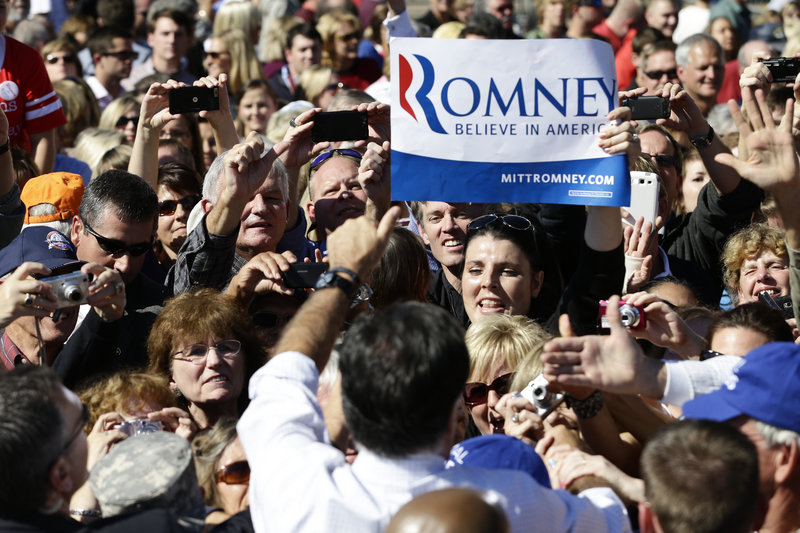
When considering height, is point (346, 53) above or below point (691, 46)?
below

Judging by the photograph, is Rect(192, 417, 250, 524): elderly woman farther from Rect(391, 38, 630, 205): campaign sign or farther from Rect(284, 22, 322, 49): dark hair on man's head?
Rect(284, 22, 322, 49): dark hair on man's head

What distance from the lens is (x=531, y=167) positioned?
176 inches

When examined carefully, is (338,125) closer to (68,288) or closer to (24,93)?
(68,288)

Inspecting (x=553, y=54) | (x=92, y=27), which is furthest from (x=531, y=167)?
(x=92, y=27)

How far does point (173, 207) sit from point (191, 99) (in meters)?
0.56

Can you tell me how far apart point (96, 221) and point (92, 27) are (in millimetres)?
8263

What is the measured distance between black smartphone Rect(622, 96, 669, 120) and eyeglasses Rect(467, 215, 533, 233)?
750 millimetres

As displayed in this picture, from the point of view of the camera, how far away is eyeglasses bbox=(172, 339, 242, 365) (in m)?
4.12

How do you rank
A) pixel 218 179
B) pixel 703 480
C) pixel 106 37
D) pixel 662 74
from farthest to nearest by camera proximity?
1. pixel 106 37
2. pixel 662 74
3. pixel 218 179
4. pixel 703 480

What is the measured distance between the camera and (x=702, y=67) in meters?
8.70

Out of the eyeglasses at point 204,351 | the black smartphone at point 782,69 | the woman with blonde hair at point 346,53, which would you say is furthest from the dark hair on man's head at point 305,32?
the eyeglasses at point 204,351

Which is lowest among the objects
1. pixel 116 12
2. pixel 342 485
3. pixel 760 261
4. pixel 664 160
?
pixel 760 261

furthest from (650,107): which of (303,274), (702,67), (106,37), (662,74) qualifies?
(106,37)

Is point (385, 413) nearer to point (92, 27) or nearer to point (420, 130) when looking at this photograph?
point (420, 130)
